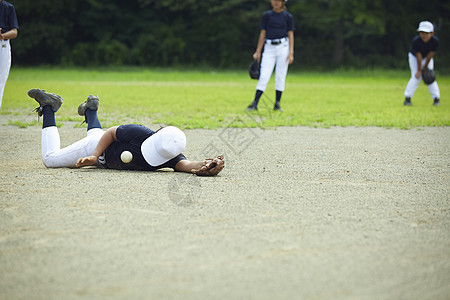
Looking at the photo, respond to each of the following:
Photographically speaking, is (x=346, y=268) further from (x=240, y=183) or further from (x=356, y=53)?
(x=356, y=53)

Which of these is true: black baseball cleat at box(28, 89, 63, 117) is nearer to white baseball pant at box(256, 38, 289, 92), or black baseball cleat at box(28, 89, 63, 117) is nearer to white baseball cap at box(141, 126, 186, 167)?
white baseball cap at box(141, 126, 186, 167)

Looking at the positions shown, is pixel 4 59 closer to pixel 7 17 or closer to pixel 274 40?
pixel 7 17

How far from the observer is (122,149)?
5.70 m

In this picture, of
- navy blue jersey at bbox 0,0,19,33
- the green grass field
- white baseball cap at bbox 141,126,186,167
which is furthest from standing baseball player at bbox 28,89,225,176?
the green grass field

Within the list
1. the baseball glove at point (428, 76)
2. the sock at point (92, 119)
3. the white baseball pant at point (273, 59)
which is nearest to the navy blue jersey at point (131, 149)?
the sock at point (92, 119)

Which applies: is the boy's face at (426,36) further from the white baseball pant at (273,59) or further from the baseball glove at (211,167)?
the baseball glove at (211,167)

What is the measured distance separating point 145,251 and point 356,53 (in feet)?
137

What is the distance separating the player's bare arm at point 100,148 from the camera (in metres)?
5.50

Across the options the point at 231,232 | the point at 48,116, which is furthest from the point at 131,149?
the point at 231,232

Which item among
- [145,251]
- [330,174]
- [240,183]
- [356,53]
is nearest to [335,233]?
[145,251]

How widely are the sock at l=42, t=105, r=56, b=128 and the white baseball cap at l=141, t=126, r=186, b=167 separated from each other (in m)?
1.16

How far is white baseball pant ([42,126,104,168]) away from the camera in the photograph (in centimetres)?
578

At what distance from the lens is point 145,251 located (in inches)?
132

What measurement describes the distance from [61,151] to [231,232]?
282 cm
